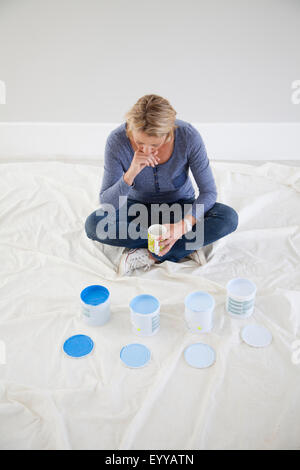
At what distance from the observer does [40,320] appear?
4.93ft

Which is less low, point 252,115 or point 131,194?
point 252,115

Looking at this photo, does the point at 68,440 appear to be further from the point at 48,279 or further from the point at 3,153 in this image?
the point at 3,153

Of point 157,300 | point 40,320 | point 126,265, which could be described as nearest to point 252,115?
point 126,265

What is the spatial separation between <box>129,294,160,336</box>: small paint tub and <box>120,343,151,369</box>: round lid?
58mm

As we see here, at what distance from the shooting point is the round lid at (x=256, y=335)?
138cm

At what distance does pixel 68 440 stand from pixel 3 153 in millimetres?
2270

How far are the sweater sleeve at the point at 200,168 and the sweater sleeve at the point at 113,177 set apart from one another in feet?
0.90

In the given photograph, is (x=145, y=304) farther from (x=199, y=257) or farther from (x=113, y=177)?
(x=113, y=177)

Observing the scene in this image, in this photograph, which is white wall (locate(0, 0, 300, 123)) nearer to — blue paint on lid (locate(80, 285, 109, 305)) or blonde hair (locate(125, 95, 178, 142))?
blonde hair (locate(125, 95, 178, 142))

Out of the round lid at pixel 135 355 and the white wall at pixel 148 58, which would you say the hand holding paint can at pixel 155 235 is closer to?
the round lid at pixel 135 355

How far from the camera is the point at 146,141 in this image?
4.83ft
